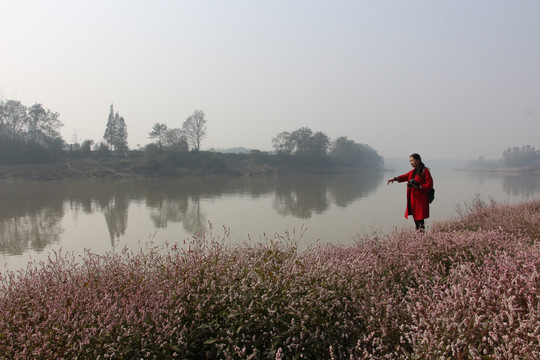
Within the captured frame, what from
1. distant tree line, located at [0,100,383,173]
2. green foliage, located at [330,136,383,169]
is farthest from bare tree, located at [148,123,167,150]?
green foliage, located at [330,136,383,169]

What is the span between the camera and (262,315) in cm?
324

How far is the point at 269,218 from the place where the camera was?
17781mm

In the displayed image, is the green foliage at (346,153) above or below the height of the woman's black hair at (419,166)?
above

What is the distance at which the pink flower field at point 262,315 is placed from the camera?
9.00ft

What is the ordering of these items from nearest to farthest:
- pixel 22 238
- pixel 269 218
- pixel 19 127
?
1. pixel 22 238
2. pixel 269 218
3. pixel 19 127

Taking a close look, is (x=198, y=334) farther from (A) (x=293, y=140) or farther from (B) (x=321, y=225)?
(A) (x=293, y=140)

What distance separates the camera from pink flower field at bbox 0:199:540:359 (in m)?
2.74

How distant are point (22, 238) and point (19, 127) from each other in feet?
222

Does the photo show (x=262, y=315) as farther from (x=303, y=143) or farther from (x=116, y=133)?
(x=303, y=143)

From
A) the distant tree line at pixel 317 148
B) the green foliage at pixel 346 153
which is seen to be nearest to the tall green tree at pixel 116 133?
the distant tree line at pixel 317 148

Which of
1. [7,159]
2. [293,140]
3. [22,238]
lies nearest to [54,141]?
[7,159]

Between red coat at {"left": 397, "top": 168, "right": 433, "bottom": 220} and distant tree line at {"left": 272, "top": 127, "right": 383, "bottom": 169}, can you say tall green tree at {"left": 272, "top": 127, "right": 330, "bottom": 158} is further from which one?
red coat at {"left": 397, "top": 168, "right": 433, "bottom": 220}

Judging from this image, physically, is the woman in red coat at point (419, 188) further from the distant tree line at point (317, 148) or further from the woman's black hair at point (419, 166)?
the distant tree line at point (317, 148)

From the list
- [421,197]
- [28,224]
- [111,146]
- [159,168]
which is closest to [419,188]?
[421,197]
